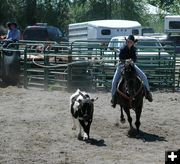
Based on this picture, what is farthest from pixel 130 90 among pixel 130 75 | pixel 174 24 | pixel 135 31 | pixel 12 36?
pixel 174 24

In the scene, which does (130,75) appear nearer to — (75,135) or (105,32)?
(75,135)

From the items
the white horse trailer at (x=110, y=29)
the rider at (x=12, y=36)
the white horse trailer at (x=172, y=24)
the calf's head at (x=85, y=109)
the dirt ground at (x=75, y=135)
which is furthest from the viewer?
the white horse trailer at (x=172, y=24)

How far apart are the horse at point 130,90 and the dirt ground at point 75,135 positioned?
0.48 metres

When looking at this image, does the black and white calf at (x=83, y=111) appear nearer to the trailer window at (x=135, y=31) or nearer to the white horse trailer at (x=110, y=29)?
the white horse trailer at (x=110, y=29)

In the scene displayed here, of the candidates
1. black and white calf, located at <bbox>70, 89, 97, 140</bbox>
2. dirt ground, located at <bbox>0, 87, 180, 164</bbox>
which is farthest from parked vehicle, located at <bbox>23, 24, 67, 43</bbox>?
black and white calf, located at <bbox>70, 89, 97, 140</bbox>

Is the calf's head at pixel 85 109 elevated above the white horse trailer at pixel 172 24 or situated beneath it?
situated beneath

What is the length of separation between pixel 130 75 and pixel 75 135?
138cm

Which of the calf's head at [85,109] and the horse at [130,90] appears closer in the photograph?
the calf's head at [85,109]

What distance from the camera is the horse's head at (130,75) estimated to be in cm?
941

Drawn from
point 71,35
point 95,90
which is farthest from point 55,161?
point 71,35

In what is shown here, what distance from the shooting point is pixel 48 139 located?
349 inches

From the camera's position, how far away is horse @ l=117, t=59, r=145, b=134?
9430mm

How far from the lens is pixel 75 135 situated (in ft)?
30.5

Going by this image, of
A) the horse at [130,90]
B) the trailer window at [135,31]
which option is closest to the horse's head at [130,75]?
the horse at [130,90]
